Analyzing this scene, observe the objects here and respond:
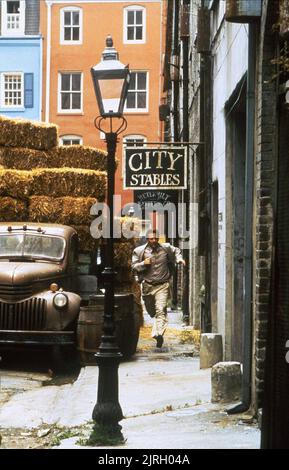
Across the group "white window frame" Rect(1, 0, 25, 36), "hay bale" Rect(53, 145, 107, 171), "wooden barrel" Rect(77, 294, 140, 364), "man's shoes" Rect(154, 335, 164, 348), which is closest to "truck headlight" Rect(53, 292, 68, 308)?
"wooden barrel" Rect(77, 294, 140, 364)

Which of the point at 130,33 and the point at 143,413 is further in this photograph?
the point at 130,33

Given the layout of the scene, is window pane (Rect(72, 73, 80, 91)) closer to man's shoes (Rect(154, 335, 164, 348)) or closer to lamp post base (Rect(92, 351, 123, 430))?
man's shoes (Rect(154, 335, 164, 348))

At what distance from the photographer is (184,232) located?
2555 centimetres

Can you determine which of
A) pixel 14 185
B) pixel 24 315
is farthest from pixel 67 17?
pixel 24 315

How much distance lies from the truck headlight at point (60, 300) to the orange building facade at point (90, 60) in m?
36.8

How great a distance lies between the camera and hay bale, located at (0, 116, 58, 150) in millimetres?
21703

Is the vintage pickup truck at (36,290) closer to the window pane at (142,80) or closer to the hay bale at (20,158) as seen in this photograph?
the hay bale at (20,158)

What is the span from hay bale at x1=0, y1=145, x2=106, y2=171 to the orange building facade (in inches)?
1155

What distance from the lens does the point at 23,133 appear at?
21.8 m

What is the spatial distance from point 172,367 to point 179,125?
16.5m

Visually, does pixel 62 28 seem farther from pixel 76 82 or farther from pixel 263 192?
pixel 263 192

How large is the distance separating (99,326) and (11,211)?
4.85 metres

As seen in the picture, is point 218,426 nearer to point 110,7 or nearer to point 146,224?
point 146,224

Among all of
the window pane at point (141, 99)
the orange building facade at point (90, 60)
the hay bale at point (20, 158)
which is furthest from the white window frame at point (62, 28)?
the hay bale at point (20, 158)
